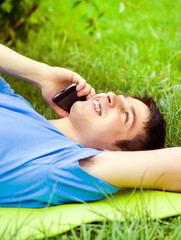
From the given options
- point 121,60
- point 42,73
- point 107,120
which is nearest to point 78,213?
point 107,120

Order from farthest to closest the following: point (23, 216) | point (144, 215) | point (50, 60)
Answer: point (50, 60) → point (23, 216) → point (144, 215)

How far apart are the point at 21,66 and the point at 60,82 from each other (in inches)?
10.1

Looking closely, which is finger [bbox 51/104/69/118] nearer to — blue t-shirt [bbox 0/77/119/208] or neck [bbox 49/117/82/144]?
neck [bbox 49/117/82/144]

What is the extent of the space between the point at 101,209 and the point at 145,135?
1.74 feet

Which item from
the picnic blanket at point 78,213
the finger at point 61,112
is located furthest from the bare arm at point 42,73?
the picnic blanket at point 78,213

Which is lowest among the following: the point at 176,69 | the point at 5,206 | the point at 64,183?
the point at 5,206

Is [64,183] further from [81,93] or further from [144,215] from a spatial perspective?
[81,93]

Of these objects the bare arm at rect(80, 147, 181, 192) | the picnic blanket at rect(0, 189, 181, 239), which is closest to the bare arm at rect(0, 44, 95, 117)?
the bare arm at rect(80, 147, 181, 192)

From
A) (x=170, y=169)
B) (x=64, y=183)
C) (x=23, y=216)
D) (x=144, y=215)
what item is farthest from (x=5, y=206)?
(x=170, y=169)

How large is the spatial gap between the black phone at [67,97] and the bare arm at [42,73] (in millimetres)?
33

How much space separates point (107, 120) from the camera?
2162 mm

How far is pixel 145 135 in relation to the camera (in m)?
2.18

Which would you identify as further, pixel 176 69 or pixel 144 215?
pixel 176 69

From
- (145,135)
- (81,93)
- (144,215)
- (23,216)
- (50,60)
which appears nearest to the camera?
(144,215)
